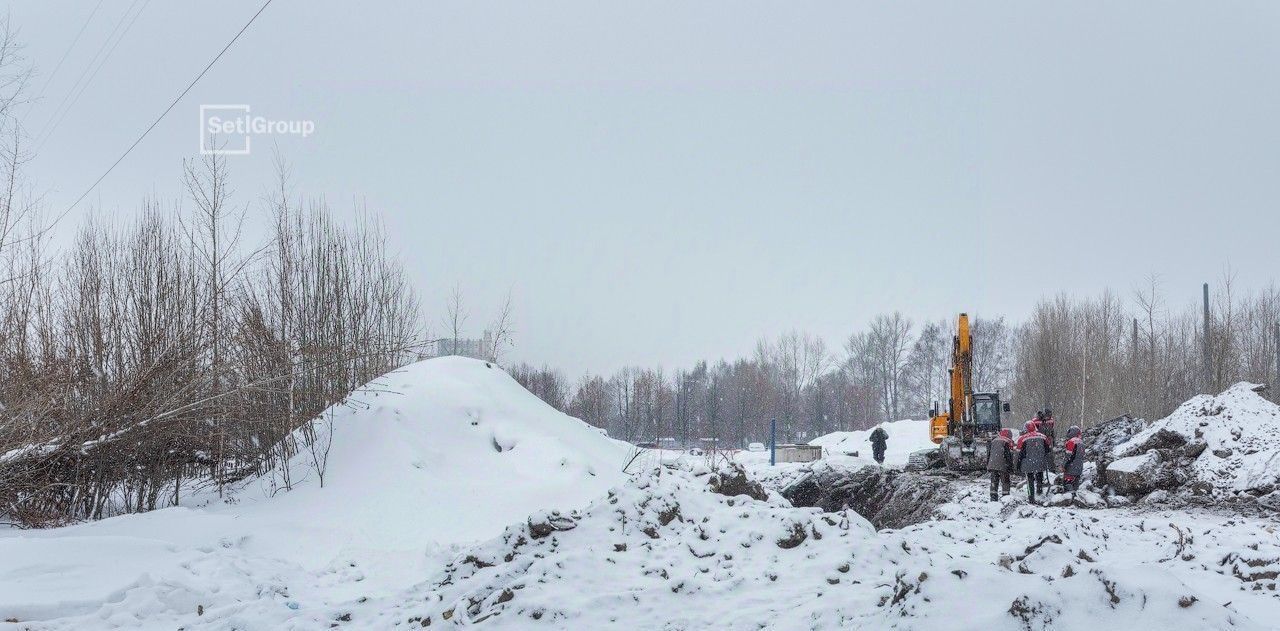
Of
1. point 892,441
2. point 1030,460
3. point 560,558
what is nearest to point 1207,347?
point 892,441

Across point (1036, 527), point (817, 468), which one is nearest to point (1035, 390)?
point (817, 468)

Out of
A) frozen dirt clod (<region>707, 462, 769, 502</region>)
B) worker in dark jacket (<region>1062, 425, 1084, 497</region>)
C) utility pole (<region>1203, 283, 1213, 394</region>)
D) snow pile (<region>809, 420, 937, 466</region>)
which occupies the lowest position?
snow pile (<region>809, 420, 937, 466</region>)

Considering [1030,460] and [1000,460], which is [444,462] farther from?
[1030,460]

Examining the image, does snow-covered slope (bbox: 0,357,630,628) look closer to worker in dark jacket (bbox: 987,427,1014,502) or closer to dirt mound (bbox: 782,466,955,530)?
dirt mound (bbox: 782,466,955,530)

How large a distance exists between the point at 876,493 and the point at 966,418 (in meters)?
4.50

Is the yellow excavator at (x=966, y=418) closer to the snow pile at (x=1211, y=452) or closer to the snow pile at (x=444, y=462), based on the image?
the snow pile at (x=1211, y=452)

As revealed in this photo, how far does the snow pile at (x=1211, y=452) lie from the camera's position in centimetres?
1609

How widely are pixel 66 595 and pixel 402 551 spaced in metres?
3.54

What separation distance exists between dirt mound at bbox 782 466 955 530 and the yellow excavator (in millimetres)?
950

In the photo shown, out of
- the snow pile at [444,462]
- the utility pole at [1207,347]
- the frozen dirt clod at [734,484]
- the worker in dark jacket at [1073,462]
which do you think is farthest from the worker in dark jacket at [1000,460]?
the utility pole at [1207,347]

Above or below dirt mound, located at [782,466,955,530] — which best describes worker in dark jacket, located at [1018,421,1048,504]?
above

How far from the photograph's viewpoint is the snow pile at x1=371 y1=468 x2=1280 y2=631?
539 centimetres

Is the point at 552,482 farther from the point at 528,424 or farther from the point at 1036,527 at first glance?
the point at 1036,527

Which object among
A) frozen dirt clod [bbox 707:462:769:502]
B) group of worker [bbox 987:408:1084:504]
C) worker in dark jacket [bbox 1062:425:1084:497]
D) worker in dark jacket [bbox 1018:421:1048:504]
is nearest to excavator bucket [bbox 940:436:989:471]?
group of worker [bbox 987:408:1084:504]
